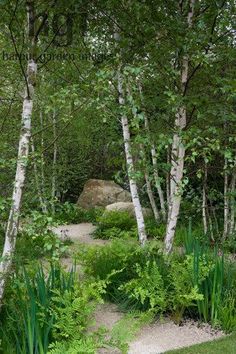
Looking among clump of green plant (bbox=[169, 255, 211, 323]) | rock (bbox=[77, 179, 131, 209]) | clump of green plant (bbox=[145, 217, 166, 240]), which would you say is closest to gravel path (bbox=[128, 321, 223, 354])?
clump of green plant (bbox=[169, 255, 211, 323])

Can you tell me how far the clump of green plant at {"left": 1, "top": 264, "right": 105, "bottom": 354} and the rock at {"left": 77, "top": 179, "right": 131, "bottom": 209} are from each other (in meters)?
7.84

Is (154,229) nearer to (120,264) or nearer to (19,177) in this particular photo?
(120,264)

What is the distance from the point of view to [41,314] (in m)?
3.01

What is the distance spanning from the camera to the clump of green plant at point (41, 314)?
2.98 m

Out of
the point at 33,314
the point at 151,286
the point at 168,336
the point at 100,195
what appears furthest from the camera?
the point at 100,195

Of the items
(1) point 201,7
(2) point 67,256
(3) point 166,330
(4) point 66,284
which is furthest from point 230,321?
(1) point 201,7

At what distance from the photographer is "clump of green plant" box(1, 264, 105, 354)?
117 inches

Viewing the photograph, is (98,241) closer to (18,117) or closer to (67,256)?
(67,256)

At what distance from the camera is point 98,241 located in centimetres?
799

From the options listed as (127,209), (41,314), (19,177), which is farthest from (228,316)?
(127,209)

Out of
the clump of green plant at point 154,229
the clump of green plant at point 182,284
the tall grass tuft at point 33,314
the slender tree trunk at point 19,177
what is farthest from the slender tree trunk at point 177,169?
the clump of green plant at point 154,229

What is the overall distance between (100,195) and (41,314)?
8.48 m

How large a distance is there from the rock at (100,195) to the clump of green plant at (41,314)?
7836 mm

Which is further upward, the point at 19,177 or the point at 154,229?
the point at 19,177
